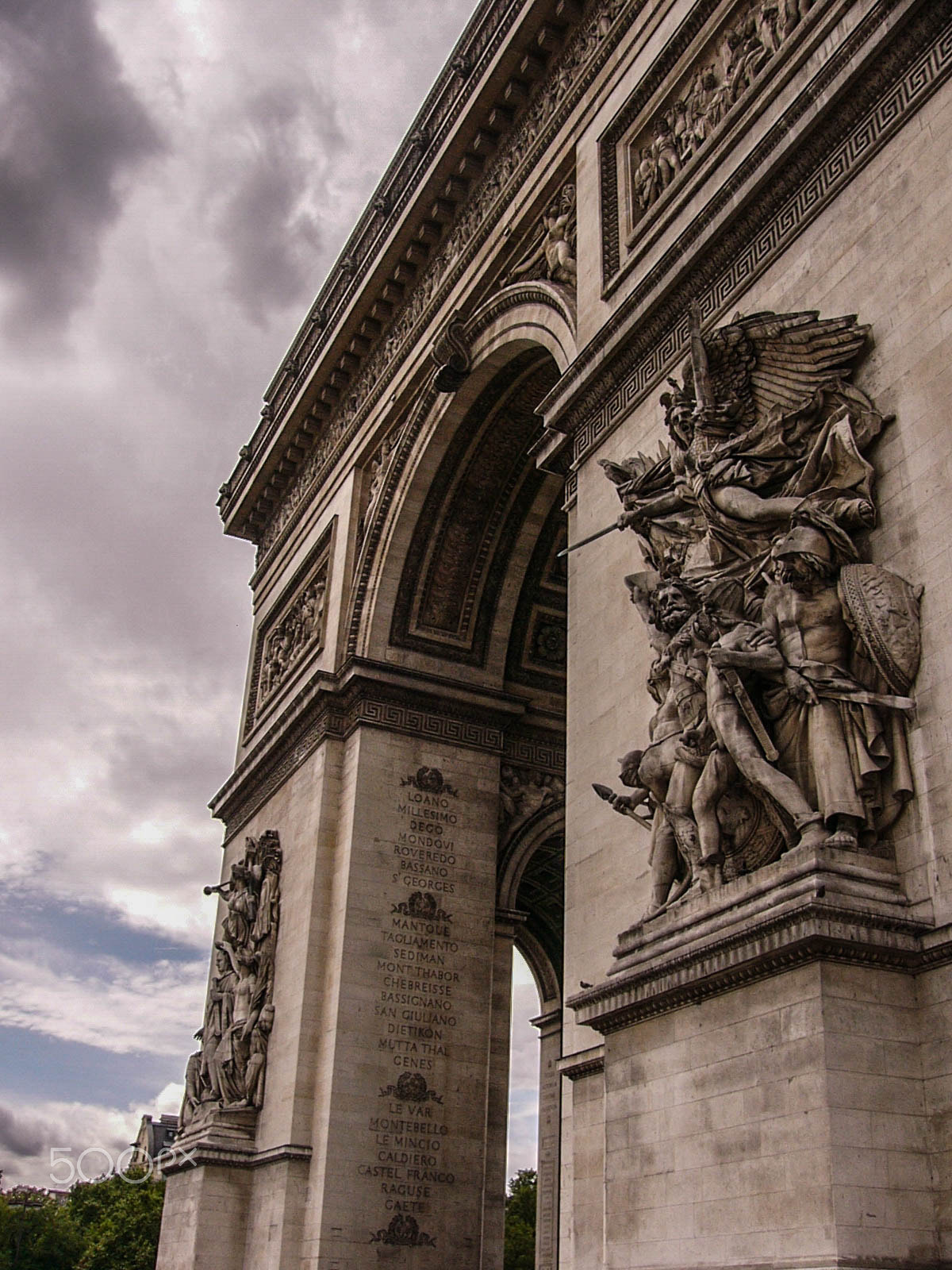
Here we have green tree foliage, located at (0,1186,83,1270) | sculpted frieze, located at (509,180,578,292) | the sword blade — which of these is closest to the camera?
the sword blade

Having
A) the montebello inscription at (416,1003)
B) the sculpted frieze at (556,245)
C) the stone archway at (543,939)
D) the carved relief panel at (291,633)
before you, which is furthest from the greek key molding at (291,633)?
the sculpted frieze at (556,245)

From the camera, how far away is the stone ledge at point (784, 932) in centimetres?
636

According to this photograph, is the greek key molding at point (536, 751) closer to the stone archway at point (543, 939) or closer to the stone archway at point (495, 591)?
the stone archway at point (495, 591)

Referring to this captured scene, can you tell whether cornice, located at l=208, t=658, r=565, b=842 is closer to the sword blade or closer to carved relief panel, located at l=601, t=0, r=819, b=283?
the sword blade

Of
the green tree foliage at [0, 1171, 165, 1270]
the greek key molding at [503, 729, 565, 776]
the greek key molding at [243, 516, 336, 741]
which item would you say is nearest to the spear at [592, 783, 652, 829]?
the greek key molding at [503, 729, 565, 776]

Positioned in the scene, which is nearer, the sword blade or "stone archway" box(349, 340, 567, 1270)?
the sword blade

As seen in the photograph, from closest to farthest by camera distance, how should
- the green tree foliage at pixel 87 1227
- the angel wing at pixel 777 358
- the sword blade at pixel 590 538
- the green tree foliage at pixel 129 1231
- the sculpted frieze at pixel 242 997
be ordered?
the angel wing at pixel 777 358 < the sword blade at pixel 590 538 < the sculpted frieze at pixel 242 997 < the green tree foliage at pixel 129 1231 < the green tree foliage at pixel 87 1227

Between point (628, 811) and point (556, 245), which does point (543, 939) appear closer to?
point (556, 245)

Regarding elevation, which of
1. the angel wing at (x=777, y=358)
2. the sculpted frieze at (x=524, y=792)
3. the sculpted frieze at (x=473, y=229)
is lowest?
the angel wing at (x=777, y=358)

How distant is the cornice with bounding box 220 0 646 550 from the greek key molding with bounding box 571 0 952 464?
13.4 ft

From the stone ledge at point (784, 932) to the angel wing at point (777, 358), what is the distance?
3159mm

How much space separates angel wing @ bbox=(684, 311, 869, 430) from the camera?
27.0 feet

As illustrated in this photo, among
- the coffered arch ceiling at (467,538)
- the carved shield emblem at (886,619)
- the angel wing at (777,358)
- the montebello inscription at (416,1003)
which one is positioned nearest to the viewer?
the carved shield emblem at (886,619)

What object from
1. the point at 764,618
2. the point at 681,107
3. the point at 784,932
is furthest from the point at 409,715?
the point at 784,932
